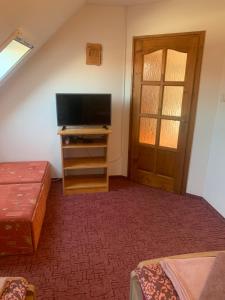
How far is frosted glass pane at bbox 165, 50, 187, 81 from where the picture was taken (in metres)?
2.72

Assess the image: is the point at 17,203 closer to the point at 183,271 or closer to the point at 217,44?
the point at 183,271

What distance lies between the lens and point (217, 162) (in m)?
2.66

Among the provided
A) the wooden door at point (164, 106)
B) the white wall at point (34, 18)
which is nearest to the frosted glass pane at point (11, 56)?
the white wall at point (34, 18)

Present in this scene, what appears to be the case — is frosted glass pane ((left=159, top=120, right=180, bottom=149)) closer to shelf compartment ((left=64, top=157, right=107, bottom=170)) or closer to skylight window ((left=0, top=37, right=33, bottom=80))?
shelf compartment ((left=64, top=157, right=107, bottom=170))

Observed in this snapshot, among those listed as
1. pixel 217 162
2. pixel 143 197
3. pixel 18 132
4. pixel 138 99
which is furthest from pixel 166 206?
pixel 18 132

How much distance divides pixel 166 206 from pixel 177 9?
2299 mm

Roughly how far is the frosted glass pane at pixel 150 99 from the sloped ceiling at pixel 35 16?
4.17 feet

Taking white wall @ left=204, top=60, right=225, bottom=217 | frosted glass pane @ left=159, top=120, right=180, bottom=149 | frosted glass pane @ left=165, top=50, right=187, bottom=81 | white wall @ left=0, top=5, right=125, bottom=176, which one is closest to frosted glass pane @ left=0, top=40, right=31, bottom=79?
white wall @ left=0, top=5, right=125, bottom=176

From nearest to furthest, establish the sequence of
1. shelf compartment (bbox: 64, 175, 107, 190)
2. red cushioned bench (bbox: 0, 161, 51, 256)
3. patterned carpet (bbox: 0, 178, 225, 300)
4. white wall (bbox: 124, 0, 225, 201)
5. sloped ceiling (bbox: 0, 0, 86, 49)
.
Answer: sloped ceiling (bbox: 0, 0, 86, 49), patterned carpet (bbox: 0, 178, 225, 300), red cushioned bench (bbox: 0, 161, 51, 256), white wall (bbox: 124, 0, 225, 201), shelf compartment (bbox: 64, 175, 107, 190)

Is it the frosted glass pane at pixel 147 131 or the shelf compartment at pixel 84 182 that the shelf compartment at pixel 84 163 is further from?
the frosted glass pane at pixel 147 131

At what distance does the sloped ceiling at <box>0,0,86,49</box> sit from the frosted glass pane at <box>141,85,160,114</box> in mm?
1271

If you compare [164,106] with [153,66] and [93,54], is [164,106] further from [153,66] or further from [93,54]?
[93,54]

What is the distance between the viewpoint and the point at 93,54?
9.78 ft

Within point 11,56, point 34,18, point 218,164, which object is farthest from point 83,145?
point 218,164
